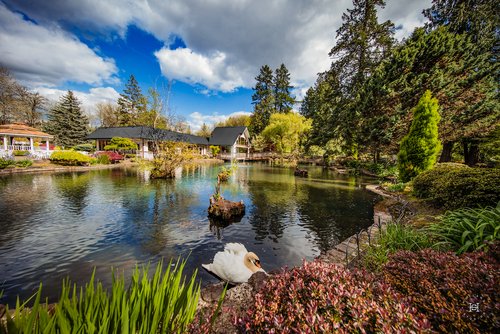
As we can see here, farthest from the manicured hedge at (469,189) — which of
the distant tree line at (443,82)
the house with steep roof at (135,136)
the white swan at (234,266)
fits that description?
the house with steep roof at (135,136)

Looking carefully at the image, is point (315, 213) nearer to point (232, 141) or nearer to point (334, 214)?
point (334, 214)

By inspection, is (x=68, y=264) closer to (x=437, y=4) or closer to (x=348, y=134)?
(x=348, y=134)

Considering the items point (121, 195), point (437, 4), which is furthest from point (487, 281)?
point (437, 4)

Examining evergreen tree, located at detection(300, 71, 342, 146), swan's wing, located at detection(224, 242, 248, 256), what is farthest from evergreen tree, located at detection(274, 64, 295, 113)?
swan's wing, located at detection(224, 242, 248, 256)

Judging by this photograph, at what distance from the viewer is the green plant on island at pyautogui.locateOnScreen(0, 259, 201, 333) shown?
1.32m

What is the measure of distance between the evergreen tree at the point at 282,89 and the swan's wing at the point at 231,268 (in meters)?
48.4

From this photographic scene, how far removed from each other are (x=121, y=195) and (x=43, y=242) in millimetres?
4954

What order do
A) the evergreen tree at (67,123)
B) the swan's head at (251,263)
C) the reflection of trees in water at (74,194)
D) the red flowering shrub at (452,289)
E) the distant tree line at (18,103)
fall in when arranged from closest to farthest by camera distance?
the red flowering shrub at (452,289), the swan's head at (251,263), the reflection of trees in water at (74,194), the distant tree line at (18,103), the evergreen tree at (67,123)

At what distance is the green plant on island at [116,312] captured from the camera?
4.32 feet

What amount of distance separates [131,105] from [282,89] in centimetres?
3902

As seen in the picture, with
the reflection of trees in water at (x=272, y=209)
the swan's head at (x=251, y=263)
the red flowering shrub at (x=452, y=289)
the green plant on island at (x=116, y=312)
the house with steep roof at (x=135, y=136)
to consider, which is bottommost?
the reflection of trees in water at (x=272, y=209)

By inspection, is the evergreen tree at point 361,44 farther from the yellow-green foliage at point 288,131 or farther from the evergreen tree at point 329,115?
the yellow-green foliage at point 288,131

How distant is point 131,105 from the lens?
50125 millimetres

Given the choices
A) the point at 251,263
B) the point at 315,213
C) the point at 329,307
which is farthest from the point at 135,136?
the point at 329,307
